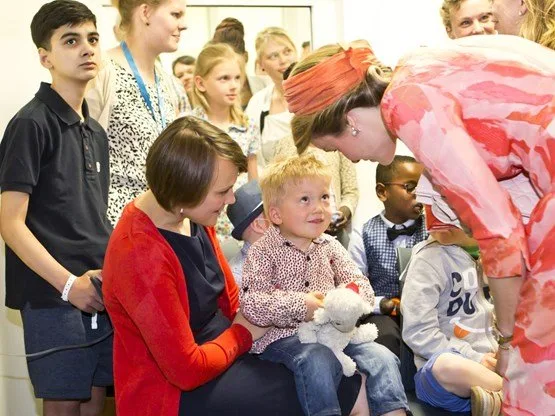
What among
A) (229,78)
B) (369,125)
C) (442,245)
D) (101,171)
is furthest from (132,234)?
(229,78)

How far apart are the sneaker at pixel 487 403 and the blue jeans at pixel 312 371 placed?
1.27 ft

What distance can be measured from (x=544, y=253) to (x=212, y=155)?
0.89 meters

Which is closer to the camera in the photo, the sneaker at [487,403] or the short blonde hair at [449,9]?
the sneaker at [487,403]

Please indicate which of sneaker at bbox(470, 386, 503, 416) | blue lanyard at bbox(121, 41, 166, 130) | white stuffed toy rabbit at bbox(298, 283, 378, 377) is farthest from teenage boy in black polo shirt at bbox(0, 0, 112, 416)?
sneaker at bbox(470, 386, 503, 416)

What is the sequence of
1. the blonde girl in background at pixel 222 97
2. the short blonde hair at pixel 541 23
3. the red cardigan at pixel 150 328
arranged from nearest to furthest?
the short blonde hair at pixel 541 23, the red cardigan at pixel 150 328, the blonde girl in background at pixel 222 97

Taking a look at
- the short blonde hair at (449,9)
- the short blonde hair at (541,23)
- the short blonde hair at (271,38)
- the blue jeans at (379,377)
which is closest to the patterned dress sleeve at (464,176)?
the short blonde hair at (541,23)

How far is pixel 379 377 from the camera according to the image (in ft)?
7.66

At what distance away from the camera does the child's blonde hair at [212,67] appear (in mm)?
4035

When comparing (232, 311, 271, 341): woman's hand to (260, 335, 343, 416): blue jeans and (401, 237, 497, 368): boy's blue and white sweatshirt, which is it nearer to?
(260, 335, 343, 416): blue jeans

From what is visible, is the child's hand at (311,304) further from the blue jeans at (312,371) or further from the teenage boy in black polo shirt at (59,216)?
the teenage boy in black polo shirt at (59,216)

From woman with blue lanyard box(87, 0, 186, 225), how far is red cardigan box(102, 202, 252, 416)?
798 mm

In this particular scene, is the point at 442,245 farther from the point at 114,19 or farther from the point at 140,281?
the point at 114,19

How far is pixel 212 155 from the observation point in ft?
7.02

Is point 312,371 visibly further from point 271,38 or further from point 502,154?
point 271,38
